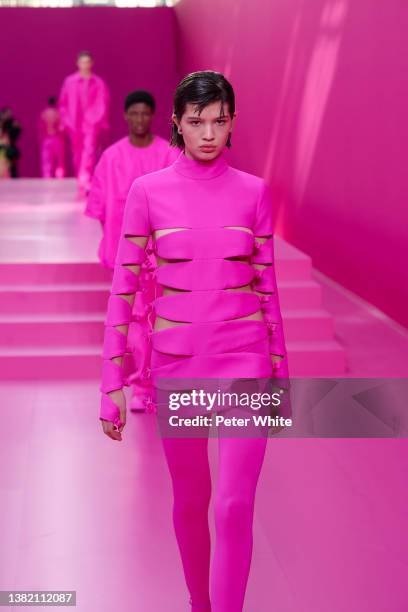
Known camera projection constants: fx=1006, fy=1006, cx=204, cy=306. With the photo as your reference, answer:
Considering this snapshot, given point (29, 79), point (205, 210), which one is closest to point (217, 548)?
point (205, 210)

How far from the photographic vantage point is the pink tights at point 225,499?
2336 millimetres

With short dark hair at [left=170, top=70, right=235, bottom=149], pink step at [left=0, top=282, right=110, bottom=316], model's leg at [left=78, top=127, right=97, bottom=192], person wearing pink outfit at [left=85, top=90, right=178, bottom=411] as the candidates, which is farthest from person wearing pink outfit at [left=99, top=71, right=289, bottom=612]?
model's leg at [left=78, top=127, right=97, bottom=192]

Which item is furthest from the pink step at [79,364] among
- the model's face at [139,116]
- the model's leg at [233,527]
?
the model's leg at [233,527]

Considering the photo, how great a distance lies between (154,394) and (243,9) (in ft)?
29.5

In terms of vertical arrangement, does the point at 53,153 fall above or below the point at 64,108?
below

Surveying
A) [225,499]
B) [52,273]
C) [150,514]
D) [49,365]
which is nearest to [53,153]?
[52,273]

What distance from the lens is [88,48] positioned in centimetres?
1692

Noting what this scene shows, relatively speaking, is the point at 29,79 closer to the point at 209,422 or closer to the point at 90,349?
the point at 90,349

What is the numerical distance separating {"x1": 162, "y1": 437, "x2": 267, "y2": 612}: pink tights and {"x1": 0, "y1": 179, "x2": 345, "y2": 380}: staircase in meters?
3.46

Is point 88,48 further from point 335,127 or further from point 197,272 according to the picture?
point 197,272

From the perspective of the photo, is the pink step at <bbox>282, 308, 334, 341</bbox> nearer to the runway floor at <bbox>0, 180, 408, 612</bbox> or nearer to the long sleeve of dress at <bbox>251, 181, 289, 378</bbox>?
the runway floor at <bbox>0, 180, 408, 612</bbox>

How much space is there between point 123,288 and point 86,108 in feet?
28.1

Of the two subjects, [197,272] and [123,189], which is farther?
[123,189]

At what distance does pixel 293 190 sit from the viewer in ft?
29.9
